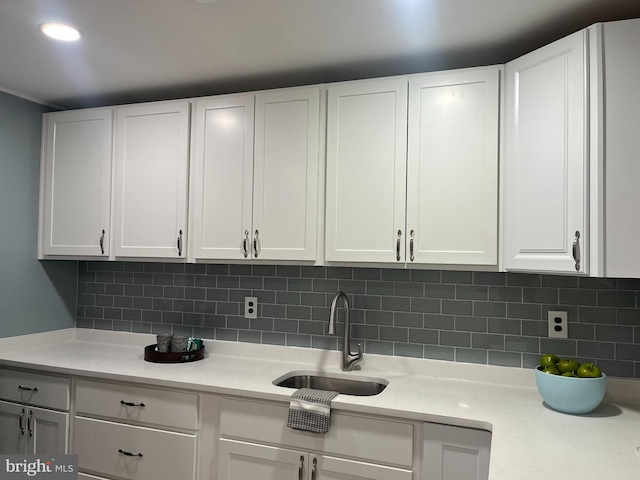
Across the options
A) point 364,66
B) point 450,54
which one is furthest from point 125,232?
point 450,54

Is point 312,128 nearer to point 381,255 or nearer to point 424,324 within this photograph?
point 381,255

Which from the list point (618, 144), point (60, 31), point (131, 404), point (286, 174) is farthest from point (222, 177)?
point (618, 144)

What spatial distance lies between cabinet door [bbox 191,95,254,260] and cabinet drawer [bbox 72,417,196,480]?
906 millimetres

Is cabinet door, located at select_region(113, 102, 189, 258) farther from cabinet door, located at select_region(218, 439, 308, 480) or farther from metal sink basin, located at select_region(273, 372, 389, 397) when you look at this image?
cabinet door, located at select_region(218, 439, 308, 480)

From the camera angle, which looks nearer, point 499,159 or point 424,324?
point 499,159

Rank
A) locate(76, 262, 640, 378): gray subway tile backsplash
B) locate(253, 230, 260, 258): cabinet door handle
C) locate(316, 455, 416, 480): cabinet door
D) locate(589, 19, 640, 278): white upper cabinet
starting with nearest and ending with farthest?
locate(589, 19, 640, 278): white upper cabinet, locate(316, 455, 416, 480): cabinet door, locate(76, 262, 640, 378): gray subway tile backsplash, locate(253, 230, 260, 258): cabinet door handle

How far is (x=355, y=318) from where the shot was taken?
2.59 m

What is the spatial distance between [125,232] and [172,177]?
428 millimetres

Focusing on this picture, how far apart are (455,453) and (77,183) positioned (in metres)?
2.46

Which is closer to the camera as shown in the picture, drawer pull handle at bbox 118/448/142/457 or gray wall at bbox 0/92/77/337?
drawer pull handle at bbox 118/448/142/457

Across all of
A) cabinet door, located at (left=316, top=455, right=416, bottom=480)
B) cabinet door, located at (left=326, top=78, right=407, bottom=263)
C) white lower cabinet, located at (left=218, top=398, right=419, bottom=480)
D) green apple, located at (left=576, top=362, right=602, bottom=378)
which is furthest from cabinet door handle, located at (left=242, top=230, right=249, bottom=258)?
green apple, located at (left=576, top=362, right=602, bottom=378)

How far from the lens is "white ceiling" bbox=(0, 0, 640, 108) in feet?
5.90

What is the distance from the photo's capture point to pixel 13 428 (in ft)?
8.55

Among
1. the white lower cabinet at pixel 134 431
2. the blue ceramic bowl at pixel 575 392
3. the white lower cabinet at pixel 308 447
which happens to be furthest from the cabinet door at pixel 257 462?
the blue ceramic bowl at pixel 575 392
